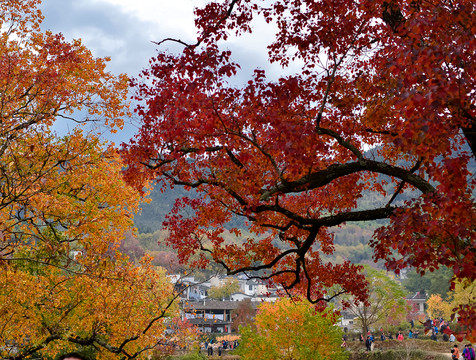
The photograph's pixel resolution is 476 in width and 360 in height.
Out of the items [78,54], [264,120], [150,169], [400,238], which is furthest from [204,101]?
[78,54]

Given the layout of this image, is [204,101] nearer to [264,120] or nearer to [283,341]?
[264,120]

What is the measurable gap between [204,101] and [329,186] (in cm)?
445

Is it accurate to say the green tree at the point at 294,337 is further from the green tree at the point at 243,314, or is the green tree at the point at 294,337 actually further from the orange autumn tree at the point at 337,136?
the green tree at the point at 243,314

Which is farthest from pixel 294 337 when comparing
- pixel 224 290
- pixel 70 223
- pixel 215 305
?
pixel 224 290

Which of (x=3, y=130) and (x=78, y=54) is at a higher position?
(x=78, y=54)

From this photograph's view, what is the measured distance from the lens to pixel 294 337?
747 inches

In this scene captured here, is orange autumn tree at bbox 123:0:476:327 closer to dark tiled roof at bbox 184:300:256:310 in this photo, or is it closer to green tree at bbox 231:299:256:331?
green tree at bbox 231:299:256:331

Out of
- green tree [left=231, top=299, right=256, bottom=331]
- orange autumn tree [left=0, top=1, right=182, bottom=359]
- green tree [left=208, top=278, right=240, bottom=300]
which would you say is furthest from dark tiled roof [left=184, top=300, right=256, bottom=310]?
orange autumn tree [left=0, top=1, right=182, bottom=359]

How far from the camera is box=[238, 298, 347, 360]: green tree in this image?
18.5 meters

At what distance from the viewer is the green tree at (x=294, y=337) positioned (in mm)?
18531

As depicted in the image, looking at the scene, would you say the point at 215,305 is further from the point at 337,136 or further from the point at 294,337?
the point at 337,136

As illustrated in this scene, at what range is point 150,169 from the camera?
870cm

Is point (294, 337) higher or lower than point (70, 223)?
lower

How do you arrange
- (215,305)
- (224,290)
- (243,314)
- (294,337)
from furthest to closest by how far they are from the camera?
1. (224,290)
2. (215,305)
3. (243,314)
4. (294,337)
